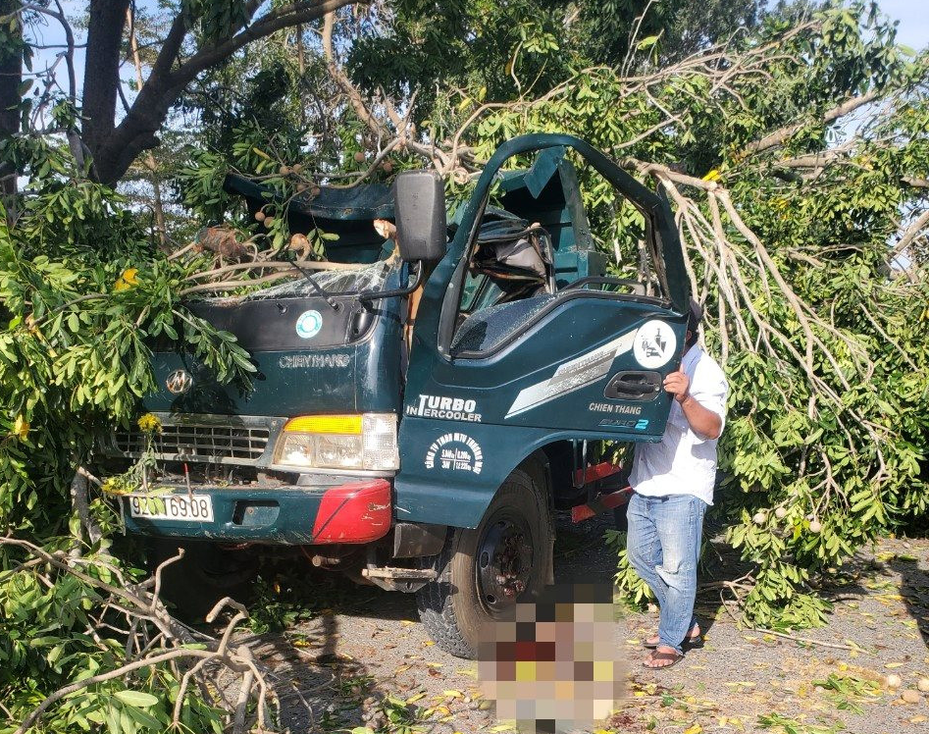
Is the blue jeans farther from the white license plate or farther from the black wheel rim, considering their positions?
the white license plate

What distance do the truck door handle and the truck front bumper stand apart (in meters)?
1.10

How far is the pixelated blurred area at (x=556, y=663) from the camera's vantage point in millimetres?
3537

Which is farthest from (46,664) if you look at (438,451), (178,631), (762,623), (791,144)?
(791,144)

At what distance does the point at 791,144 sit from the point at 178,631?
31.6 feet

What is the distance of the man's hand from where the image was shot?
399cm

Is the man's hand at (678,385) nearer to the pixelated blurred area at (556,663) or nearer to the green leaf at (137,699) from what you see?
the pixelated blurred area at (556,663)

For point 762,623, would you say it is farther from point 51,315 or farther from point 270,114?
point 270,114

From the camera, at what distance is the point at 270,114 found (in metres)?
8.66

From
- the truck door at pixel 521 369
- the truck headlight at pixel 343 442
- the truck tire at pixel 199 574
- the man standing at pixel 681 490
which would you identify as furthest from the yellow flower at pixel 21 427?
the man standing at pixel 681 490

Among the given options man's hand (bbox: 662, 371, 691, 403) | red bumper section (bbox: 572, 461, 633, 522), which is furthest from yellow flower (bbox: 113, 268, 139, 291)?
red bumper section (bbox: 572, 461, 633, 522)

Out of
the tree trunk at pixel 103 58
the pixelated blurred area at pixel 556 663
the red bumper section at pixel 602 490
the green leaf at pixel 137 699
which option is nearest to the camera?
the green leaf at pixel 137 699

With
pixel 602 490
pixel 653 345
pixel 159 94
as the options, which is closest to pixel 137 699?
pixel 653 345

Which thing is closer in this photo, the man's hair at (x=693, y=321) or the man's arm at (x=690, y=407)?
the man's arm at (x=690, y=407)

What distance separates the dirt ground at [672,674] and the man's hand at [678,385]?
1.08m
